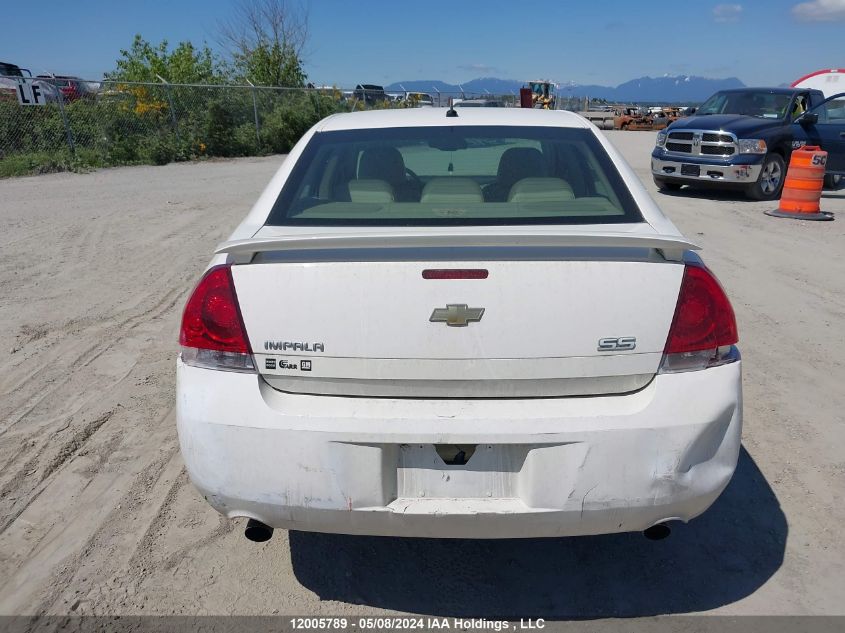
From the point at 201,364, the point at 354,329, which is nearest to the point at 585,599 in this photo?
the point at 354,329

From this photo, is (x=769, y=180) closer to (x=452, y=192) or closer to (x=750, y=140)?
(x=750, y=140)

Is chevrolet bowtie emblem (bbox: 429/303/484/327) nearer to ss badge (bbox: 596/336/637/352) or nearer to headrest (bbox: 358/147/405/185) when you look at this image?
ss badge (bbox: 596/336/637/352)

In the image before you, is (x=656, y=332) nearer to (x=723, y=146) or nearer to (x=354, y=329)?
(x=354, y=329)

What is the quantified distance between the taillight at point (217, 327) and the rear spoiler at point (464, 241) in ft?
0.42

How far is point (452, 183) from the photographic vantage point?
10.3ft

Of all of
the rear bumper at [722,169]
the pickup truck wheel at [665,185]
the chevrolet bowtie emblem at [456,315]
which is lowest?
the pickup truck wheel at [665,185]

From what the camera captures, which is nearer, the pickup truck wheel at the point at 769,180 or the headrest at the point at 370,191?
the headrest at the point at 370,191

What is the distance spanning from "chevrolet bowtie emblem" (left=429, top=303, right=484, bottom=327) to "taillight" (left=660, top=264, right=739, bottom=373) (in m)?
0.64

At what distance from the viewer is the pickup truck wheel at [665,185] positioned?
1319 centimetres

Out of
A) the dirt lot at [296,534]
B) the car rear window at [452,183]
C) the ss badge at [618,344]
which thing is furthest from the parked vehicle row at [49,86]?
the ss badge at [618,344]

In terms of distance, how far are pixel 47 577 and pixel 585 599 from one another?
2.09m

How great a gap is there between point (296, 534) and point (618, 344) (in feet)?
5.57

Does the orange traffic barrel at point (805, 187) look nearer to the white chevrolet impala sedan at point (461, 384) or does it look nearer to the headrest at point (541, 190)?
the headrest at point (541, 190)

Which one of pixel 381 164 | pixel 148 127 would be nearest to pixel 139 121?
pixel 148 127
